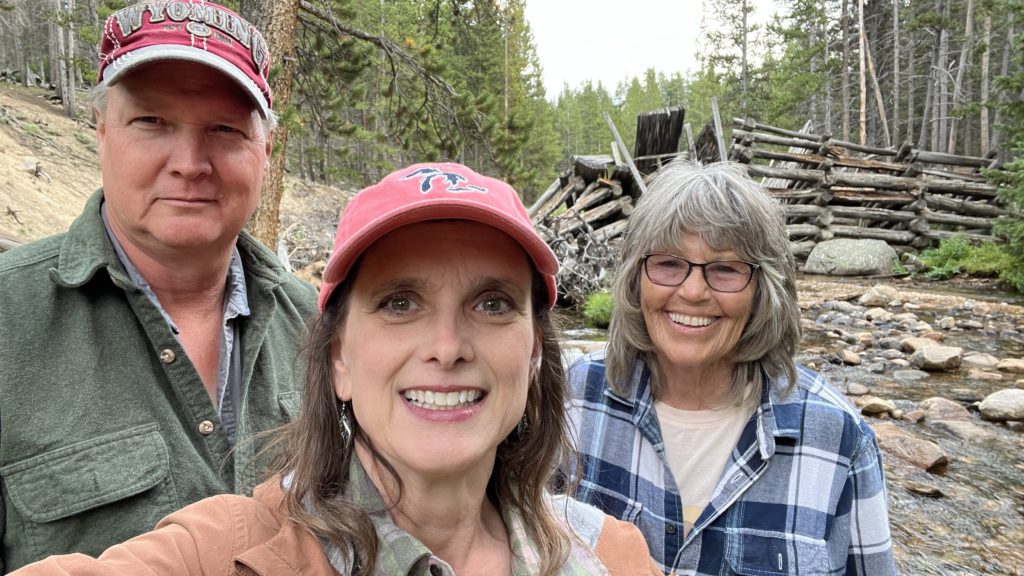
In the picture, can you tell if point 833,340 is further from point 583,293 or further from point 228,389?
point 228,389

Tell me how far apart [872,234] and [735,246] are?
18.0 meters

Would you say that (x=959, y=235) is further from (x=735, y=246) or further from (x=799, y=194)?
(x=735, y=246)

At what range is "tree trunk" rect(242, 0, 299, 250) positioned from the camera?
4859 millimetres

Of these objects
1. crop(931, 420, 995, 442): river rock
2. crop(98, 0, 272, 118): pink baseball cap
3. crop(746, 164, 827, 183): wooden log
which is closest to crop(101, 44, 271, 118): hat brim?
crop(98, 0, 272, 118): pink baseball cap

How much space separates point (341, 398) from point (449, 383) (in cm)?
32

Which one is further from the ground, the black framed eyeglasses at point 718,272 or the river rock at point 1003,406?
the black framed eyeglasses at point 718,272

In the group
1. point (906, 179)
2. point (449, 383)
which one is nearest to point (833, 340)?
point (449, 383)

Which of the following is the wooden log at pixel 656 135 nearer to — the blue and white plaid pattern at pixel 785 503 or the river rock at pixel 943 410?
the river rock at pixel 943 410

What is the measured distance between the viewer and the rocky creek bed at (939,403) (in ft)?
15.4

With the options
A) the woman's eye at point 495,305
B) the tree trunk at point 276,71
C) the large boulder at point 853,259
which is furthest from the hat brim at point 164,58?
the large boulder at point 853,259

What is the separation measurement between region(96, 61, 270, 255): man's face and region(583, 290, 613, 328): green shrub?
30.8 ft

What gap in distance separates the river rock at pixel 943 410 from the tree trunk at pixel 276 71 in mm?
7168

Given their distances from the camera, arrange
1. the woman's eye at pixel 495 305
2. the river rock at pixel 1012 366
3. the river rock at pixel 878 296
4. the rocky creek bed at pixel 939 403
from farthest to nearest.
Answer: the river rock at pixel 878 296, the river rock at pixel 1012 366, the rocky creek bed at pixel 939 403, the woman's eye at pixel 495 305

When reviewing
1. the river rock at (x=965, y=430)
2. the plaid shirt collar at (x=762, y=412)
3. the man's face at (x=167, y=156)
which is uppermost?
the man's face at (x=167, y=156)
